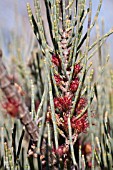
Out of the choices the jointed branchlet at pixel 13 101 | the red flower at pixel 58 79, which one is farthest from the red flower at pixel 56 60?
the jointed branchlet at pixel 13 101

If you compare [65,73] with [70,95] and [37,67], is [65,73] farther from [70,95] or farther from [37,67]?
[37,67]

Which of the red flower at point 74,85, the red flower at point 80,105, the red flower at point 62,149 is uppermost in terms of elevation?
the red flower at point 74,85

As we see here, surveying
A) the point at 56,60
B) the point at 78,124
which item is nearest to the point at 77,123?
the point at 78,124

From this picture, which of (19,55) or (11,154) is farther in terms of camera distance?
(19,55)

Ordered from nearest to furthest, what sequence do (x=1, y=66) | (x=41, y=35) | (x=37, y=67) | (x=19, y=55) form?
(x=1, y=66) < (x=41, y=35) < (x=37, y=67) < (x=19, y=55)

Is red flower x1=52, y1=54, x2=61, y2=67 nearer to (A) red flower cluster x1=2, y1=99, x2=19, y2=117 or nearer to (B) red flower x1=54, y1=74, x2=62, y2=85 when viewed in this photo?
(B) red flower x1=54, y1=74, x2=62, y2=85

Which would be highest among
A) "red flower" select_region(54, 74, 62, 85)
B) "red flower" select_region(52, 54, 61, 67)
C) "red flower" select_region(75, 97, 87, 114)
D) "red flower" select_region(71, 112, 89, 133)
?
"red flower" select_region(52, 54, 61, 67)

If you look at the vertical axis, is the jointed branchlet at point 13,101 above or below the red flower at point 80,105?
below

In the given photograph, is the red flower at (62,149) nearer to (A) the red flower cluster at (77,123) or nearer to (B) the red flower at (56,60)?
(A) the red flower cluster at (77,123)

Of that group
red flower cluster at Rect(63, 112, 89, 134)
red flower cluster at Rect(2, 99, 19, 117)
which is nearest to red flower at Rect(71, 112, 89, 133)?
red flower cluster at Rect(63, 112, 89, 134)

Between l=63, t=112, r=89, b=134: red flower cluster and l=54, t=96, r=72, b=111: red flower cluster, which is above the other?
l=54, t=96, r=72, b=111: red flower cluster

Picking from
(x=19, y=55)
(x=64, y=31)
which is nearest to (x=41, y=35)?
(x=64, y=31)
